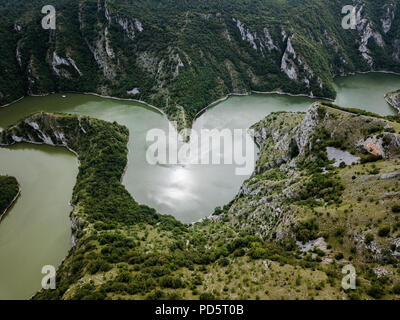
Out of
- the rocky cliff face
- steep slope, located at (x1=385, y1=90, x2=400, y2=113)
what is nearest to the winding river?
steep slope, located at (x1=385, y1=90, x2=400, y2=113)

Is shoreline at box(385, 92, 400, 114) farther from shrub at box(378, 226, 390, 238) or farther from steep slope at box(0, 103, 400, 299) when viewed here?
shrub at box(378, 226, 390, 238)

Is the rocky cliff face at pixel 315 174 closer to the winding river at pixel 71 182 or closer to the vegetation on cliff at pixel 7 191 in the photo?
the winding river at pixel 71 182

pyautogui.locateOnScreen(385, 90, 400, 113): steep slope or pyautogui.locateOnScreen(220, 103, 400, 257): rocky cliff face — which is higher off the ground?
pyautogui.locateOnScreen(385, 90, 400, 113): steep slope

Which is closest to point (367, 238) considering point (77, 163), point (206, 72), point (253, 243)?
point (253, 243)

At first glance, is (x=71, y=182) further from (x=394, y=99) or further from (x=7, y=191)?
(x=394, y=99)

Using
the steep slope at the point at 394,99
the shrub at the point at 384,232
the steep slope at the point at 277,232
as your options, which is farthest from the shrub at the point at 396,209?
the steep slope at the point at 394,99

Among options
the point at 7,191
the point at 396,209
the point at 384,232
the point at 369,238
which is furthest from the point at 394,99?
the point at 7,191
